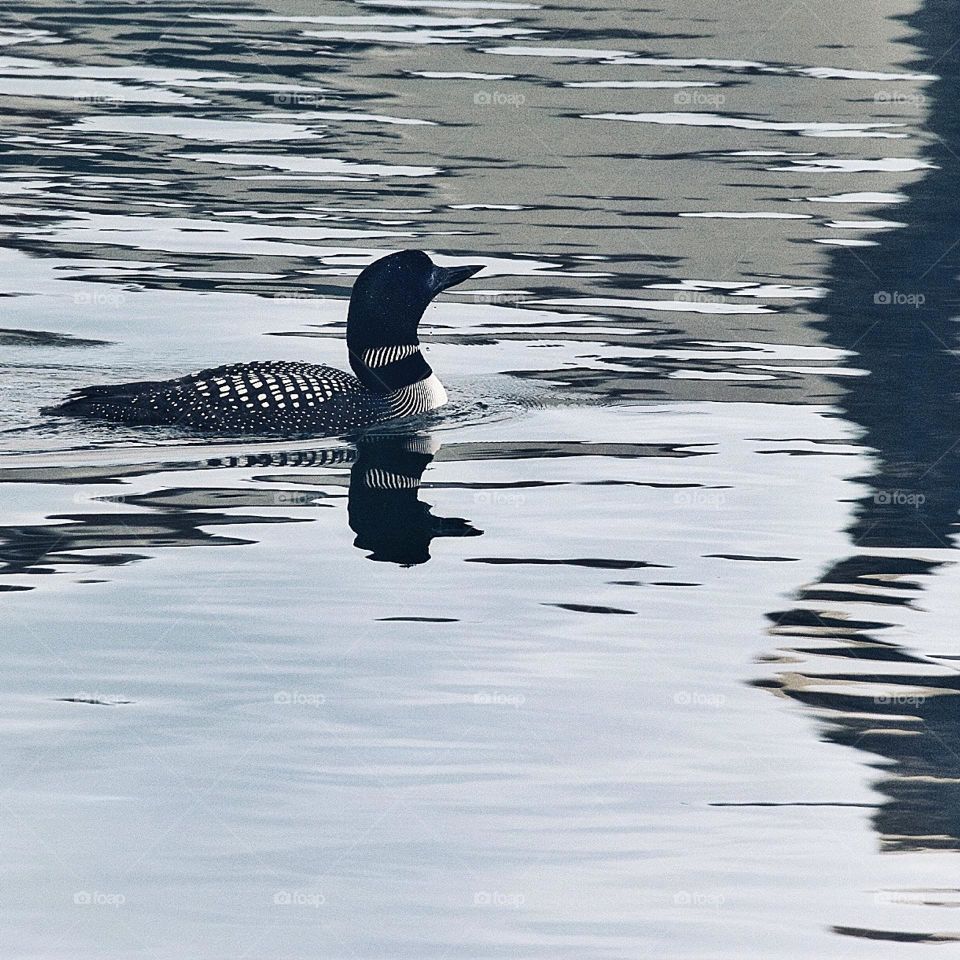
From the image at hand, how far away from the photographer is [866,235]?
15922 millimetres

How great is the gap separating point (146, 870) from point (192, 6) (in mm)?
24519

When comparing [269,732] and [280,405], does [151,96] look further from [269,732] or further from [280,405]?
[269,732]
